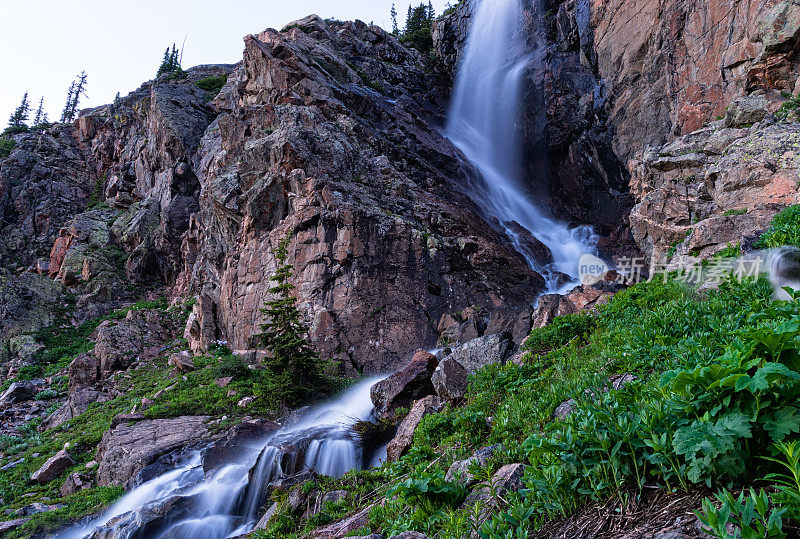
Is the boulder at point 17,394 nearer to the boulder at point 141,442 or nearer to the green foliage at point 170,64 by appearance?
the boulder at point 141,442

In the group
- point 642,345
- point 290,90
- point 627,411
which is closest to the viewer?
point 627,411

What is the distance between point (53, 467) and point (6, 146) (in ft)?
139

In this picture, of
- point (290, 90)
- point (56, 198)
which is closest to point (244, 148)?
point (290, 90)

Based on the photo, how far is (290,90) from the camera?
21.9 metres

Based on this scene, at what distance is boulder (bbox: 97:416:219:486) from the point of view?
9766 millimetres

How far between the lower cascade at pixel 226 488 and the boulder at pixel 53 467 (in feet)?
13.1

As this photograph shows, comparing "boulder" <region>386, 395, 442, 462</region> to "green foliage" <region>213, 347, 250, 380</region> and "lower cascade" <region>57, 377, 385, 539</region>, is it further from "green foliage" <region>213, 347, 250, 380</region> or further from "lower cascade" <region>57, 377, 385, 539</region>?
"green foliage" <region>213, 347, 250, 380</region>

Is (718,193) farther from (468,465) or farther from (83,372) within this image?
(83,372)

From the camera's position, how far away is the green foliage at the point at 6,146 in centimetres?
3762

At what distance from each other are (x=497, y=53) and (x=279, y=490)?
3635 cm

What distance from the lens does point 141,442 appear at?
34.6 feet

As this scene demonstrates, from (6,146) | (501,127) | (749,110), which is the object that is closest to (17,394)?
(749,110)

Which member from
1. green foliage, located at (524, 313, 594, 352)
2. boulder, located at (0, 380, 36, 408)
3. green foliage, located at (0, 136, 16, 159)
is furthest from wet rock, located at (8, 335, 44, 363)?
green foliage, located at (524, 313, 594, 352)

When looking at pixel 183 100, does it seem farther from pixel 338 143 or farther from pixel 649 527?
pixel 649 527
